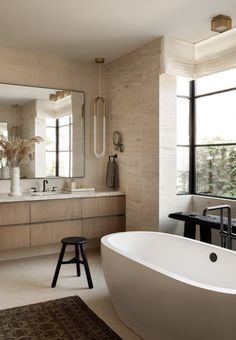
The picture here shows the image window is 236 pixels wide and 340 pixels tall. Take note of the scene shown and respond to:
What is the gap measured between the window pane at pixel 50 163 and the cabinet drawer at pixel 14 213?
740 mm

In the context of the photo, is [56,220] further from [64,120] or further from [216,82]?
[216,82]

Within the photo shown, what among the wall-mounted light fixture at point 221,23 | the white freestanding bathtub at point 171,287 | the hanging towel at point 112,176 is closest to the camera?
the white freestanding bathtub at point 171,287

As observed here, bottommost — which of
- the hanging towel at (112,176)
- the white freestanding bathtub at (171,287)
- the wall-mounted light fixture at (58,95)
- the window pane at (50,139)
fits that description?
the white freestanding bathtub at (171,287)

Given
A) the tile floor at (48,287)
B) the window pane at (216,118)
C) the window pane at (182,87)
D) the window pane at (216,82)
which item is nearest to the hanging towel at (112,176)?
the tile floor at (48,287)

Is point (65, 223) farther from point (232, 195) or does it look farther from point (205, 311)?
point (205, 311)

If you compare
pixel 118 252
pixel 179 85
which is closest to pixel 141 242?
pixel 118 252

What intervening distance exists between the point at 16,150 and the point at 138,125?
1619 mm

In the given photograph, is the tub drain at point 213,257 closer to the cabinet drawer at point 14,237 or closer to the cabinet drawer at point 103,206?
the cabinet drawer at point 103,206

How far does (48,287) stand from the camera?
343 cm

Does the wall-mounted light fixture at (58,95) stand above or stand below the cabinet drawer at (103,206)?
above

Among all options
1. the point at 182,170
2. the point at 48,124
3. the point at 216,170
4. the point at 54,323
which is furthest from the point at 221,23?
the point at 54,323

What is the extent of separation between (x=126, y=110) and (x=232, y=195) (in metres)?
1.83

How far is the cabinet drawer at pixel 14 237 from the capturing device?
3.94 meters

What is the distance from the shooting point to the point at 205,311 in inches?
75.1
